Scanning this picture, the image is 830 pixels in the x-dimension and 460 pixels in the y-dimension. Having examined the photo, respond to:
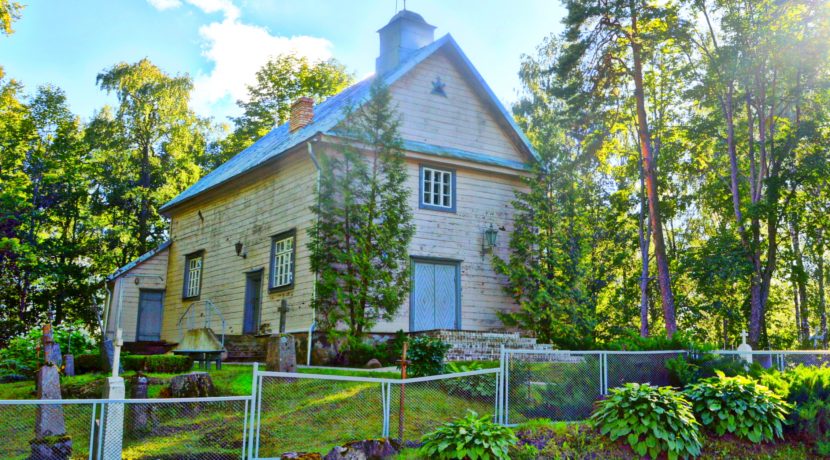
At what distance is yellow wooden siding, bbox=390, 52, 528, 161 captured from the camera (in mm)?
20781

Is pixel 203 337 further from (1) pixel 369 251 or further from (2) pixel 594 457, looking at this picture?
(2) pixel 594 457

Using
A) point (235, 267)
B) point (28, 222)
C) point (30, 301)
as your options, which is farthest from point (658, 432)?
point (30, 301)

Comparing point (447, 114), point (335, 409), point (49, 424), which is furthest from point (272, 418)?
point (447, 114)

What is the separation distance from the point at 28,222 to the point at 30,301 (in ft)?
15.7

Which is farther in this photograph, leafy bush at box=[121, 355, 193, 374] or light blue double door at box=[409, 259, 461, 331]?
light blue double door at box=[409, 259, 461, 331]

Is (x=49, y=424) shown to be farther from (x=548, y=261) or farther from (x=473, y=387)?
(x=548, y=261)

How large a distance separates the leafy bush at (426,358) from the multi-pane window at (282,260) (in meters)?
6.29

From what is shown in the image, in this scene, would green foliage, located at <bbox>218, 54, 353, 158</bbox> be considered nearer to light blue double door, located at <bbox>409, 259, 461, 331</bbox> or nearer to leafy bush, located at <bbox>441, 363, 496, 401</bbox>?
light blue double door, located at <bbox>409, 259, 461, 331</bbox>

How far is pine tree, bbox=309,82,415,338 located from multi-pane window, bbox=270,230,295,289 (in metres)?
1.59

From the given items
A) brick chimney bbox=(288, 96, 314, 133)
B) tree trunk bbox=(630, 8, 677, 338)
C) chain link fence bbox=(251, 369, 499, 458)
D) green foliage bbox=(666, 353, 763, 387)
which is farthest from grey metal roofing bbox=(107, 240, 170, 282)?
green foliage bbox=(666, 353, 763, 387)

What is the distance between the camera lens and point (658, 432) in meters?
9.74

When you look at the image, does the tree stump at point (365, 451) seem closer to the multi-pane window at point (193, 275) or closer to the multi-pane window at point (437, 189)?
the multi-pane window at point (437, 189)

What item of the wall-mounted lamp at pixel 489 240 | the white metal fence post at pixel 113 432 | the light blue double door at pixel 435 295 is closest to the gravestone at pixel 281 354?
the light blue double door at pixel 435 295

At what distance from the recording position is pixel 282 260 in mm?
19922
